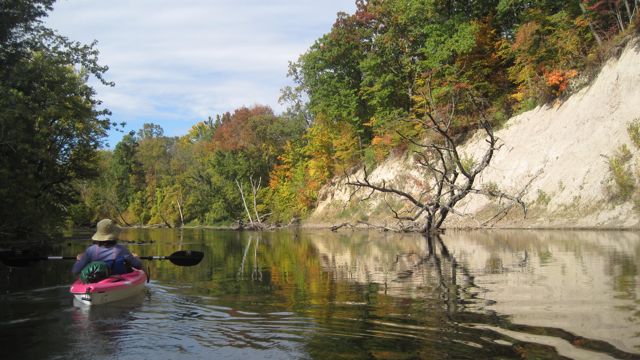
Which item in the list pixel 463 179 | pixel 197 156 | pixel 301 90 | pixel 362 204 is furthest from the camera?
pixel 197 156

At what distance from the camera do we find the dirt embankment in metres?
25.9

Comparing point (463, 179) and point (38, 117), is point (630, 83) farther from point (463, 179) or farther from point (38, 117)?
point (38, 117)

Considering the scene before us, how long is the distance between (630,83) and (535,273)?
66.9 feet

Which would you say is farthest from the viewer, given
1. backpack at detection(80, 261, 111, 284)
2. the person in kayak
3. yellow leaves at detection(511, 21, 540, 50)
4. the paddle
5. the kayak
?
yellow leaves at detection(511, 21, 540, 50)

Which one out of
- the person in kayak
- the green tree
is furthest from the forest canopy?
the person in kayak

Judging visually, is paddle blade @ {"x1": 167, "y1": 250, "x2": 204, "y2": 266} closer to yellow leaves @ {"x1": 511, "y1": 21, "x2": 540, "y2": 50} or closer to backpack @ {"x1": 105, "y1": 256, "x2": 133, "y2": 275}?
backpack @ {"x1": 105, "y1": 256, "x2": 133, "y2": 275}

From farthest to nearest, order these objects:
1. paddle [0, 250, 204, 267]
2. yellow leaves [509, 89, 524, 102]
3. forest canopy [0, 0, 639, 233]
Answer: yellow leaves [509, 89, 524, 102], forest canopy [0, 0, 639, 233], paddle [0, 250, 204, 267]

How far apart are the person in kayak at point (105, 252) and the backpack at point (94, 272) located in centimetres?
30

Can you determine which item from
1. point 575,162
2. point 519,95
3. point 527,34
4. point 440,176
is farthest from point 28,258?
point 519,95

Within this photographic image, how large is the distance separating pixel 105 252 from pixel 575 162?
2506 centimetres

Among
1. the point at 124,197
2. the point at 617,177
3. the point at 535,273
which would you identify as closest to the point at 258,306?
the point at 535,273

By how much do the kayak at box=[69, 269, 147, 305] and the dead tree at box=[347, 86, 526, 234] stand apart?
42.3 feet

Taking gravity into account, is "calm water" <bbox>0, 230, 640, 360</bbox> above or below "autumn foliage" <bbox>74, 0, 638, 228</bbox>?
below

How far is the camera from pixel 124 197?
302 feet
